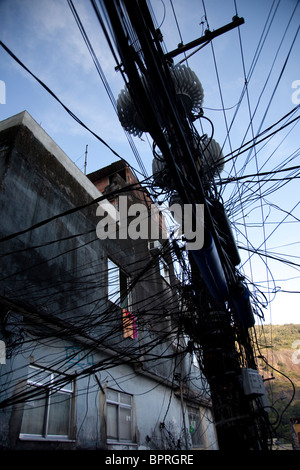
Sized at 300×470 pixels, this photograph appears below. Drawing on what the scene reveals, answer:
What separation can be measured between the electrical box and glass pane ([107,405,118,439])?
4048mm

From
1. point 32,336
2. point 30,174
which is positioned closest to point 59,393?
point 32,336

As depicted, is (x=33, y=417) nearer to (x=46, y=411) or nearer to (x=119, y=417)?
(x=46, y=411)

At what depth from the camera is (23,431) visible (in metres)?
4.45

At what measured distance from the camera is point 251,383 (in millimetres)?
3887

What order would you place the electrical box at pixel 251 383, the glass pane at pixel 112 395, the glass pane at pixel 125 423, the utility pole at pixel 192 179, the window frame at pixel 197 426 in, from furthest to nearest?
1. the window frame at pixel 197 426
2. the glass pane at pixel 125 423
3. the glass pane at pixel 112 395
4. the electrical box at pixel 251 383
5. the utility pole at pixel 192 179

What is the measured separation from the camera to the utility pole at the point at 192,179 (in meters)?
2.01

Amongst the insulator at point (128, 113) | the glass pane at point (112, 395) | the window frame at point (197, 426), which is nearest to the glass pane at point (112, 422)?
the glass pane at point (112, 395)

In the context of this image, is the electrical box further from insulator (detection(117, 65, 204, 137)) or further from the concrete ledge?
the concrete ledge

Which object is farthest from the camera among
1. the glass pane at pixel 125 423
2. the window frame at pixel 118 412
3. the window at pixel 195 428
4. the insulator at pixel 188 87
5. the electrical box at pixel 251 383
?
the window at pixel 195 428

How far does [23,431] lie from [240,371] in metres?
3.69

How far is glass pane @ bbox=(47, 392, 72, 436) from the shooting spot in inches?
197

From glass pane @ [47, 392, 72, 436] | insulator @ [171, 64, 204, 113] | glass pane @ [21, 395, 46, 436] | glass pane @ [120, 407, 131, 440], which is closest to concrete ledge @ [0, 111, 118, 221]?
insulator @ [171, 64, 204, 113]

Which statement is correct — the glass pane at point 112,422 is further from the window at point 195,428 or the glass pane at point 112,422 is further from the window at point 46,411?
the window at point 195,428

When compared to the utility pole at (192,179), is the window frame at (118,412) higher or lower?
lower
